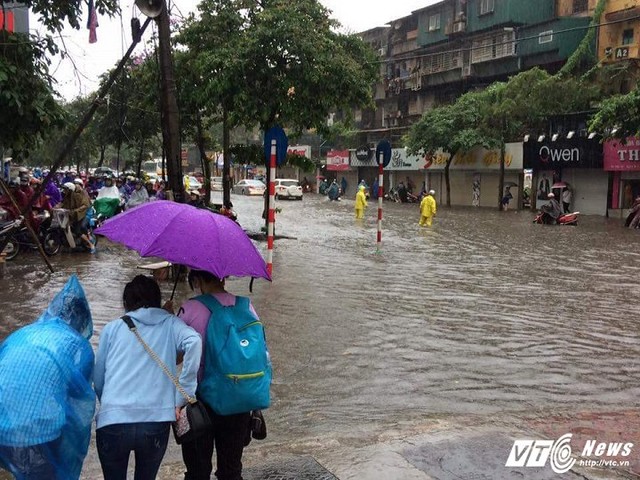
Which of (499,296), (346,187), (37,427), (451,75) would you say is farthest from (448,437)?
(346,187)

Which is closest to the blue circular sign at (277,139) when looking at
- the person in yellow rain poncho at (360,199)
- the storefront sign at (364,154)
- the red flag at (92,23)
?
the red flag at (92,23)

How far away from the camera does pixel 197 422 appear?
309cm

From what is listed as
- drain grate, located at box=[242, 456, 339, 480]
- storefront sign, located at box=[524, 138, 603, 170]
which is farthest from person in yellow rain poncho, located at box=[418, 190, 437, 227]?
drain grate, located at box=[242, 456, 339, 480]

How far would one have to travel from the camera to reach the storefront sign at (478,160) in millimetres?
41438

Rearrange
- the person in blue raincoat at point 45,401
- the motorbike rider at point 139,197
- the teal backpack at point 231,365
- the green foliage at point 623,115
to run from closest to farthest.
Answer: the person in blue raincoat at point 45,401, the teal backpack at point 231,365, the motorbike rider at point 139,197, the green foliage at point 623,115

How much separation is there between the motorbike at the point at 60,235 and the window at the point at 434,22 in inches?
1735

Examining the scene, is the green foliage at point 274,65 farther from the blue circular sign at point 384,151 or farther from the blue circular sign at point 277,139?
the blue circular sign at point 277,139

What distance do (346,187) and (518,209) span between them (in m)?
22.5

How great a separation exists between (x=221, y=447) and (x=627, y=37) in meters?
40.0

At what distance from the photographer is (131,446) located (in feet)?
10.1

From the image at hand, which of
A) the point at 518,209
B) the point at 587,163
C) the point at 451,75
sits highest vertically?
the point at 451,75

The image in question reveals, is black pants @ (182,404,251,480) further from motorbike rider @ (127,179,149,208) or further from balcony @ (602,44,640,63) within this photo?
balcony @ (602,44,640,63)

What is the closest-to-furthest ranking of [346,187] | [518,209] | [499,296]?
[499,296]
[518,209]
[346,187]

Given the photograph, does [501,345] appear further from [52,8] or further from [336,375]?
[52,8]
